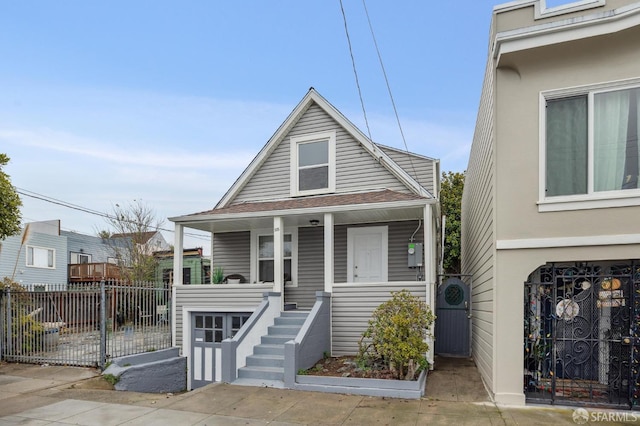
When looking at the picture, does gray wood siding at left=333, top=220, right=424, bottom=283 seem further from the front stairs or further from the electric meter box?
the front stairs

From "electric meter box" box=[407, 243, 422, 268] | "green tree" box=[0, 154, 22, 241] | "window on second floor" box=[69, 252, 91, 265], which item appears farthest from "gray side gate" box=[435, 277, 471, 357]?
"window on second floor" box=[69, 252, 91, 265]

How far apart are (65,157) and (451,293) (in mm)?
17796

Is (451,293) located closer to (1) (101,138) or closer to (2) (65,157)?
(1) (101,138)

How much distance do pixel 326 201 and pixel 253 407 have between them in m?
5.39

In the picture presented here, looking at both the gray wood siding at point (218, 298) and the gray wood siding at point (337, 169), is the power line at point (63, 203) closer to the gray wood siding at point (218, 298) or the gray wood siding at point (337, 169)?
the gray wood siding at point (337, 169)

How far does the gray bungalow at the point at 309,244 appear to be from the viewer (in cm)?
891

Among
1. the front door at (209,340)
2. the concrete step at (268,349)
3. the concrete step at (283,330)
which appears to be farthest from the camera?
the front door at (209,340)

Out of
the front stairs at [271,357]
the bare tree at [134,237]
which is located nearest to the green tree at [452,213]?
the front stairs at [271,357]

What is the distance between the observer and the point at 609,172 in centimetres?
588

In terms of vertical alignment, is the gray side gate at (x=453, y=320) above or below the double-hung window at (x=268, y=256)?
below

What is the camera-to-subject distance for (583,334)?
621 cm

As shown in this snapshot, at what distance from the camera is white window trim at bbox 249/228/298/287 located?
11539 millimetres

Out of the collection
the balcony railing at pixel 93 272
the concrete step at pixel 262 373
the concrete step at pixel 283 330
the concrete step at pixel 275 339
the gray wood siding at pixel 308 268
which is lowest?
the balcony railing at pixel 93 272

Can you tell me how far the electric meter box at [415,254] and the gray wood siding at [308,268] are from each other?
244 cm
